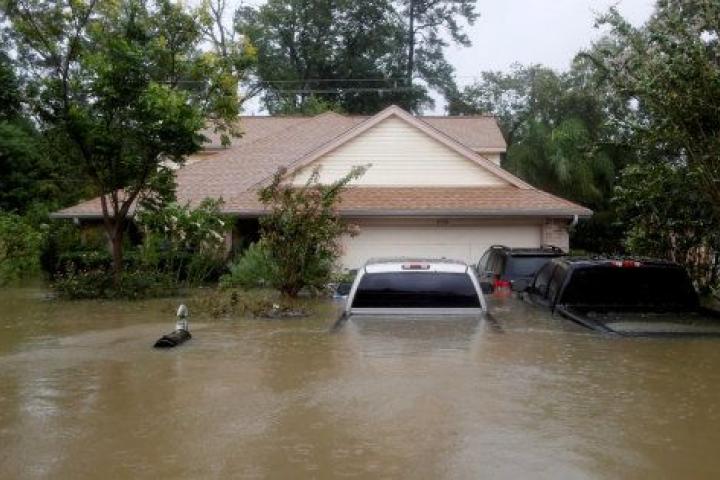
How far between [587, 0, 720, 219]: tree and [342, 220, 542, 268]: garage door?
8203mm

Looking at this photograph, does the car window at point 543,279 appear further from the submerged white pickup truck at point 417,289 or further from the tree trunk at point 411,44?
the tree trunk at point 411,44

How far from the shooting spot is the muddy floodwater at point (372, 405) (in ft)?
19.3

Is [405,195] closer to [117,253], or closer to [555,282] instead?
[117,253]

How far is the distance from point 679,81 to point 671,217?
4444 mm

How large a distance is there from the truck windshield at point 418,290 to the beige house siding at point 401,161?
13613 millimetres

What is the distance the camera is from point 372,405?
739 cm

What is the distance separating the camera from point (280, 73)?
53.2 metres

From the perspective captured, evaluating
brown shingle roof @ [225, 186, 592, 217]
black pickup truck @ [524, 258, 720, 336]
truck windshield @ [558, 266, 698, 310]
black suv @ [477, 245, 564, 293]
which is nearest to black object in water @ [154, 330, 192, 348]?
black pickup truck @ [524, 258, 720, 336]

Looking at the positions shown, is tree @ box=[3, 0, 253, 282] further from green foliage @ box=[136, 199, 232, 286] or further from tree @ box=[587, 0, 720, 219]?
tree @ box=[587, 0, 720, 219]

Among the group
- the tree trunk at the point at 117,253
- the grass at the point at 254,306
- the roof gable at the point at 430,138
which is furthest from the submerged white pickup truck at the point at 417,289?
the roof gable at the point at 430,138

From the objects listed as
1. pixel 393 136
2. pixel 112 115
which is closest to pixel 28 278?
pixel 112 115

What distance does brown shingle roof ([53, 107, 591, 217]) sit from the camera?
72.6ft

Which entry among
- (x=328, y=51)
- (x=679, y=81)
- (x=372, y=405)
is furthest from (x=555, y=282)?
(x=328, y=51)

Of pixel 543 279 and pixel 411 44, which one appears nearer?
pixel 543 279
